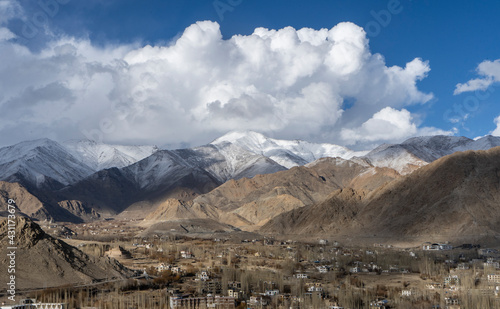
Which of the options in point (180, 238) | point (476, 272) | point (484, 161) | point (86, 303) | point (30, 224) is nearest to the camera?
point (86, 303)

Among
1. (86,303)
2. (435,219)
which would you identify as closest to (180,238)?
(435,219)

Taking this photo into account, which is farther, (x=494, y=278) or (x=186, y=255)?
(x=186, y=255)

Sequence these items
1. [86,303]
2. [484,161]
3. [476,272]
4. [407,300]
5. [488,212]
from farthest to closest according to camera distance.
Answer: [484,161]
[488,212]
[476,272]
[407,300]
[86,303]

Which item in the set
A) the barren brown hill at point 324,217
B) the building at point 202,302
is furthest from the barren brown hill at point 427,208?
the building at point 202,302

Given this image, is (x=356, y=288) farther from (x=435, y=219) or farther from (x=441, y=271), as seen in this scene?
(x=435, y=219)

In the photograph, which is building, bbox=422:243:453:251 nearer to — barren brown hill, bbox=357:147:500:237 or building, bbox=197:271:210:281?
barren brown hill, bbox=357:147:500:237

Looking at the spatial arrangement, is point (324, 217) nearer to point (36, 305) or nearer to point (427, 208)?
point (427, 208)

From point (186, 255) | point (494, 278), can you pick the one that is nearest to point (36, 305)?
point (494, 278)
